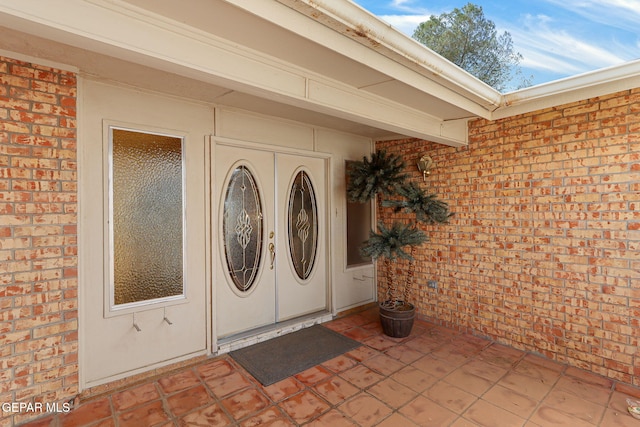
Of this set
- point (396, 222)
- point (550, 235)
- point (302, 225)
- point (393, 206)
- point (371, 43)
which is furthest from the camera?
point (302, 225)

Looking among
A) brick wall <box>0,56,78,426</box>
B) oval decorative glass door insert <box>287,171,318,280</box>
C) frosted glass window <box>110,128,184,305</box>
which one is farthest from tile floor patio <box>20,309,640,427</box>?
oval decorative glass door insert <box>287,171,318,280</box>

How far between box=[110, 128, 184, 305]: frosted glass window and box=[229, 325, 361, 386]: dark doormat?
103cm

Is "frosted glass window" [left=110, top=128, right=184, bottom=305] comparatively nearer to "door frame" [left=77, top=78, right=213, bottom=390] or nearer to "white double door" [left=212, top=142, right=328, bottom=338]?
"door frame" [left=77, top=78, right=213, bottom=390]

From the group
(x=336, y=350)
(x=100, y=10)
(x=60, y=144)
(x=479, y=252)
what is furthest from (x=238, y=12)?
(x=479, y=252)

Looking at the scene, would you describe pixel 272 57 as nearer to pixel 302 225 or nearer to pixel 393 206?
pixel 302 225

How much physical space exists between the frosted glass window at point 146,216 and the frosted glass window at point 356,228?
2.48 m

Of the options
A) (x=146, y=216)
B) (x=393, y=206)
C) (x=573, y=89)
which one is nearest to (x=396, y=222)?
(x=393, y=206)

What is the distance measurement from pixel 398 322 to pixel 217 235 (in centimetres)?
233

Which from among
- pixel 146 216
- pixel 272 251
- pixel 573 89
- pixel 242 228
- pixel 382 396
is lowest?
pixel 382 396

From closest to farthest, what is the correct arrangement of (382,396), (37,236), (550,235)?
(37,236) < (382,396) < (550,235)

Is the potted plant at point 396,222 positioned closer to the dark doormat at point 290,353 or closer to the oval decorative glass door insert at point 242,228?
the dark doormat at point 290,353

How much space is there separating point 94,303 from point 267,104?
→ 245 cm

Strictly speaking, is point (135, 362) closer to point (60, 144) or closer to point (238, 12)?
point (60, 144)

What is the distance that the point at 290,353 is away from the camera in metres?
3.35
